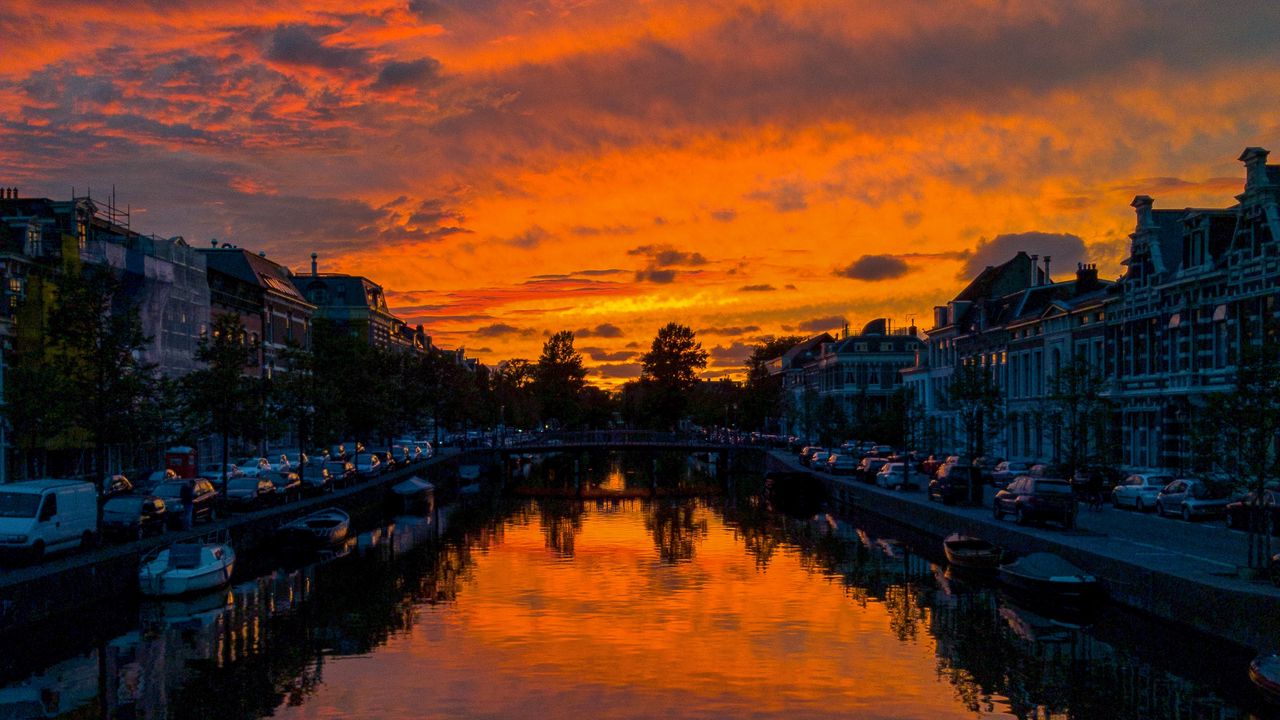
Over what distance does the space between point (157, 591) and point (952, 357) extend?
93148 mm

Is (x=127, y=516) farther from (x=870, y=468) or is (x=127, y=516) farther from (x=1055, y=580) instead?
(x=870, y=468)

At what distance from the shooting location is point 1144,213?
73375 mm

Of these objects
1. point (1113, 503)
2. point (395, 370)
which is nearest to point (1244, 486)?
point (1113, 503)

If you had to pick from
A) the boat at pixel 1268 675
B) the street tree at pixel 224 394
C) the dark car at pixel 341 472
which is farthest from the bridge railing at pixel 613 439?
the boat at pixel 1268 675

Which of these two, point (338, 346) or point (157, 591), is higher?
point (338, 346)

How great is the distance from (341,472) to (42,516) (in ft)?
158

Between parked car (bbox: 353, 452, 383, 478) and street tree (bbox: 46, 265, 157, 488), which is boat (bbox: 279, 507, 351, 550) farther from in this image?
parked car (bbox: 353, 452, 383, 478)

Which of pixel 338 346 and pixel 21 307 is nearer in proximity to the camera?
pixel 21 307

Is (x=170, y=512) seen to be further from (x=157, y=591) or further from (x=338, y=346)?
(x=338, y=346)

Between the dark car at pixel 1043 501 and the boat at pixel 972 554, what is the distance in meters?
2.75

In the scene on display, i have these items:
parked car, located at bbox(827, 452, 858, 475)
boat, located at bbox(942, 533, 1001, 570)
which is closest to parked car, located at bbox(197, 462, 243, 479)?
boat, located at bbox(942, 533, 1001, 570)

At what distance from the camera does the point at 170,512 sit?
176 feet

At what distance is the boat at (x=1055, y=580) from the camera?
40.4m

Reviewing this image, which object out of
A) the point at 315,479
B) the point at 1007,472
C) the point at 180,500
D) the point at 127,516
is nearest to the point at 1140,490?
the point at 1007,472
